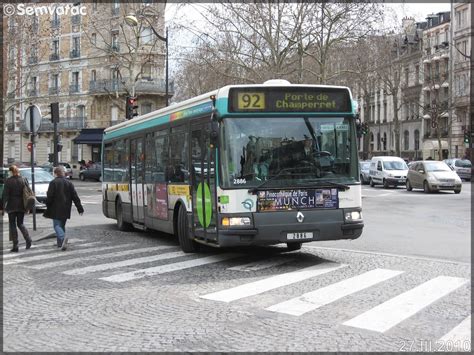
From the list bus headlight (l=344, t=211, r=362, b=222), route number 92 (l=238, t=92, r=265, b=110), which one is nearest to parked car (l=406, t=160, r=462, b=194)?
bus headlight (l=344, t=211, r=362, b=222)

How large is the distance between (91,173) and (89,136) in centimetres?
1122

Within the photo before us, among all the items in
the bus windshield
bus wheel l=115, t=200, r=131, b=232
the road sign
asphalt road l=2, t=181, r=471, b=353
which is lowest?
asphalt road l=2, t=181, r=471, b=353

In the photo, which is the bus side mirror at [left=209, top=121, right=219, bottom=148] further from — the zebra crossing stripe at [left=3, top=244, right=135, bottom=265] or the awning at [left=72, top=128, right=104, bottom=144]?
the awning at [left=72, top=128, right=104, bottom=144]

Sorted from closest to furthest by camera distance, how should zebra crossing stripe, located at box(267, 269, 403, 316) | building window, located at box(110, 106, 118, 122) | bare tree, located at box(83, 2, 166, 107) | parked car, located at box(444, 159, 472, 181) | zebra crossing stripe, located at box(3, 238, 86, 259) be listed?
zebra crossing stripe, located at box(267, 269, 403, 316) → zebra crossing stripe, located at box(3, 238, 86, 259) → bare tree, located at box(83, 2, 166, 107) → parked car, located at box(444, 159, 472, 181) → building window, located at box(110, 106, 118, 122)

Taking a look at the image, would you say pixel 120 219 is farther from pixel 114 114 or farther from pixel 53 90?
pixel 53 90

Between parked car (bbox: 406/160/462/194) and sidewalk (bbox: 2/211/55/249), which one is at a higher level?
parked car (bbox: 406/160/462/194)

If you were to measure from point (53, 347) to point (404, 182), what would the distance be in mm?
30448

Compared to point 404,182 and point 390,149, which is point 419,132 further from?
point 404,182

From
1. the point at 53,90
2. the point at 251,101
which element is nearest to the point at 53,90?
the point at 53,90

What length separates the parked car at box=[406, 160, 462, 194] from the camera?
2941 centimetres

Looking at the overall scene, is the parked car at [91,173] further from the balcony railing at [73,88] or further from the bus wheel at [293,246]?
the bus wheel at [293,246]

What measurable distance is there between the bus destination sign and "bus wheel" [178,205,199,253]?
259cm

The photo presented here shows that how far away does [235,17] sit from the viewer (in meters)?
35.8

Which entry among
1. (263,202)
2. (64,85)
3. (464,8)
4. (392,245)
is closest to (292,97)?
(263,202)
